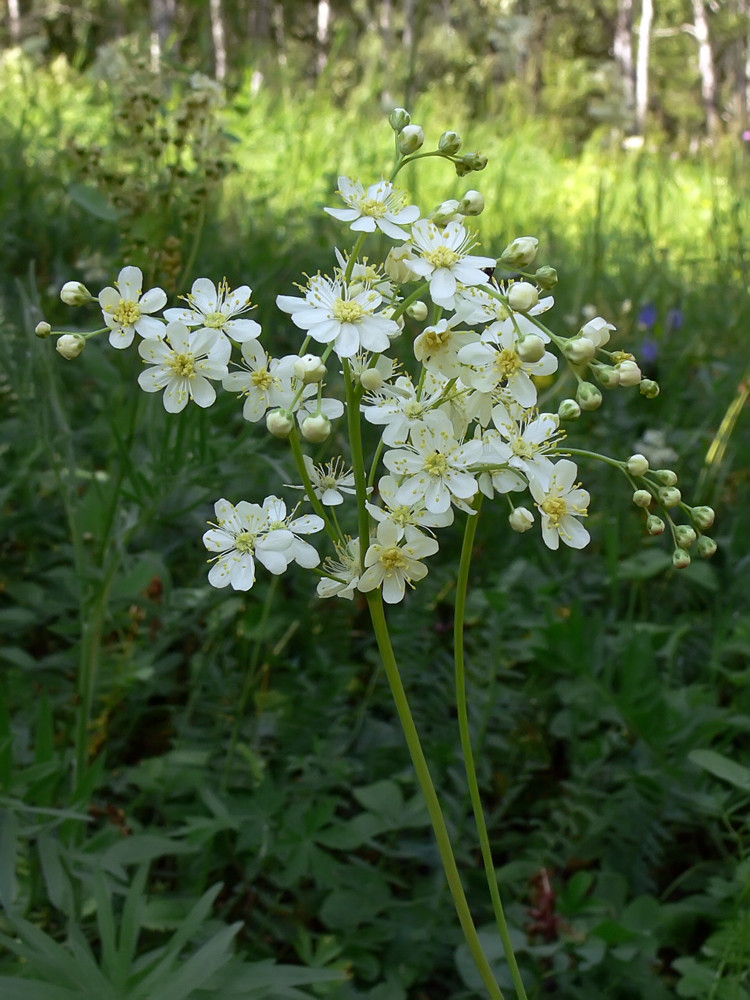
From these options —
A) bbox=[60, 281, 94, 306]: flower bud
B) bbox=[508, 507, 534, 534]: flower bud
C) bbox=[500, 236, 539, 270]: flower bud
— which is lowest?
bbox=[508, 507, 534, 534]: flower bud

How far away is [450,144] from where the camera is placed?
775mm

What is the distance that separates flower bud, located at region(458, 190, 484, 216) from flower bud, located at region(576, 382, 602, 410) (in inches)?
6.6

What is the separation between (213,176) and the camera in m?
1.53

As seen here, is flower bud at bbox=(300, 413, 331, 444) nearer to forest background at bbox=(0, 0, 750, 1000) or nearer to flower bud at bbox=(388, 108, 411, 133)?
flower bud at bbox=(388, 108, 411, 133)

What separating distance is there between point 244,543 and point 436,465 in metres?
0.18

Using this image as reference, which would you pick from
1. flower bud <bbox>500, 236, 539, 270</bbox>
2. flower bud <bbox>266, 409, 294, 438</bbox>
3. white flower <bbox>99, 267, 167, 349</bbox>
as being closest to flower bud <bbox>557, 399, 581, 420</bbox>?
flower bud <bbox>500, 236, 539, 270</bbox>

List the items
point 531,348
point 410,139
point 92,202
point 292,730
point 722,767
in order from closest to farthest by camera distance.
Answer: point 531,348, point 410,139, point 722,767, point 292,730, point 92,202

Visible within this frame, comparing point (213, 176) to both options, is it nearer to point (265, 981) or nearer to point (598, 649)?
point (598, 649)

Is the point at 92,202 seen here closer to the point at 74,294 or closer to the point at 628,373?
the point at 74,294

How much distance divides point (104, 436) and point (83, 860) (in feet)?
2.93

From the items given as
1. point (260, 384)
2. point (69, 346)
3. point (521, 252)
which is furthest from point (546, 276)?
point (69, 346)

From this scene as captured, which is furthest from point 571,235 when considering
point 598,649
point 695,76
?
point 695,76

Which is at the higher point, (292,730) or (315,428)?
(315,428)

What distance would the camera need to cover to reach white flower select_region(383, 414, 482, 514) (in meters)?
0.69
